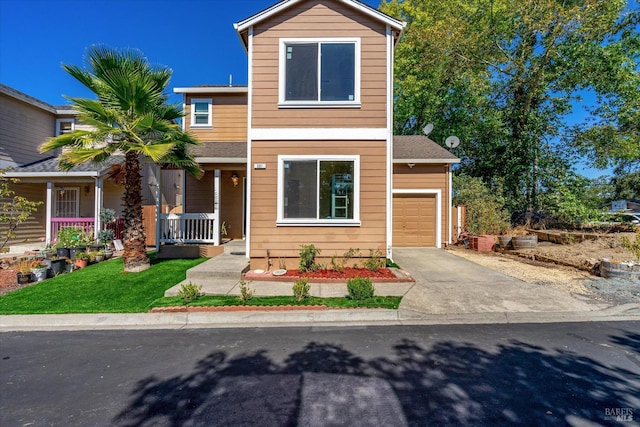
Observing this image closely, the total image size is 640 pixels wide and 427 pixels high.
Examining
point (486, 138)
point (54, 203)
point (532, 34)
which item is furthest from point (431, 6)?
point (54, 203)

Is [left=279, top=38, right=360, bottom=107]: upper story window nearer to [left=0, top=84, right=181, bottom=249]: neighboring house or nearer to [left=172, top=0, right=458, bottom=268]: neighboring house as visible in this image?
[left=172, top=0, right=458, bottom=268]: neighboring house

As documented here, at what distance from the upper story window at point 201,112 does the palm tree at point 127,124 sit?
465 cm

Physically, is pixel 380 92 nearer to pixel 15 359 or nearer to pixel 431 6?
pixel 15 359

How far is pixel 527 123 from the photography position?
1667cm

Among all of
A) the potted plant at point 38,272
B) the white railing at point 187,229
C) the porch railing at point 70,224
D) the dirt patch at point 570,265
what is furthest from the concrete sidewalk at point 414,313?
the porch railing at point 70,224

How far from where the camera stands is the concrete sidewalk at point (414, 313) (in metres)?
5.25

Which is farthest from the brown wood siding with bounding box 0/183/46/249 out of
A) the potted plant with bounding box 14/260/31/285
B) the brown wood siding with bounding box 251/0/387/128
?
the brown wood siding with bounding box 251/0/387/128

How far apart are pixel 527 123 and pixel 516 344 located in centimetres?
1657

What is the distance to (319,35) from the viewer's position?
8070mm

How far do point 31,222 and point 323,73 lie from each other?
13.6 meters

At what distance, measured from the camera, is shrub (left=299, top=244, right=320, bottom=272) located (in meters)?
7.77

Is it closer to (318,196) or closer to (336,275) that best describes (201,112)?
(318,196)

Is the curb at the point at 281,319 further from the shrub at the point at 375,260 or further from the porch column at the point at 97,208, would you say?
the porch column at the point at 97,208

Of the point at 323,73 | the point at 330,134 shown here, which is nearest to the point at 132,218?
the point at 330,134
